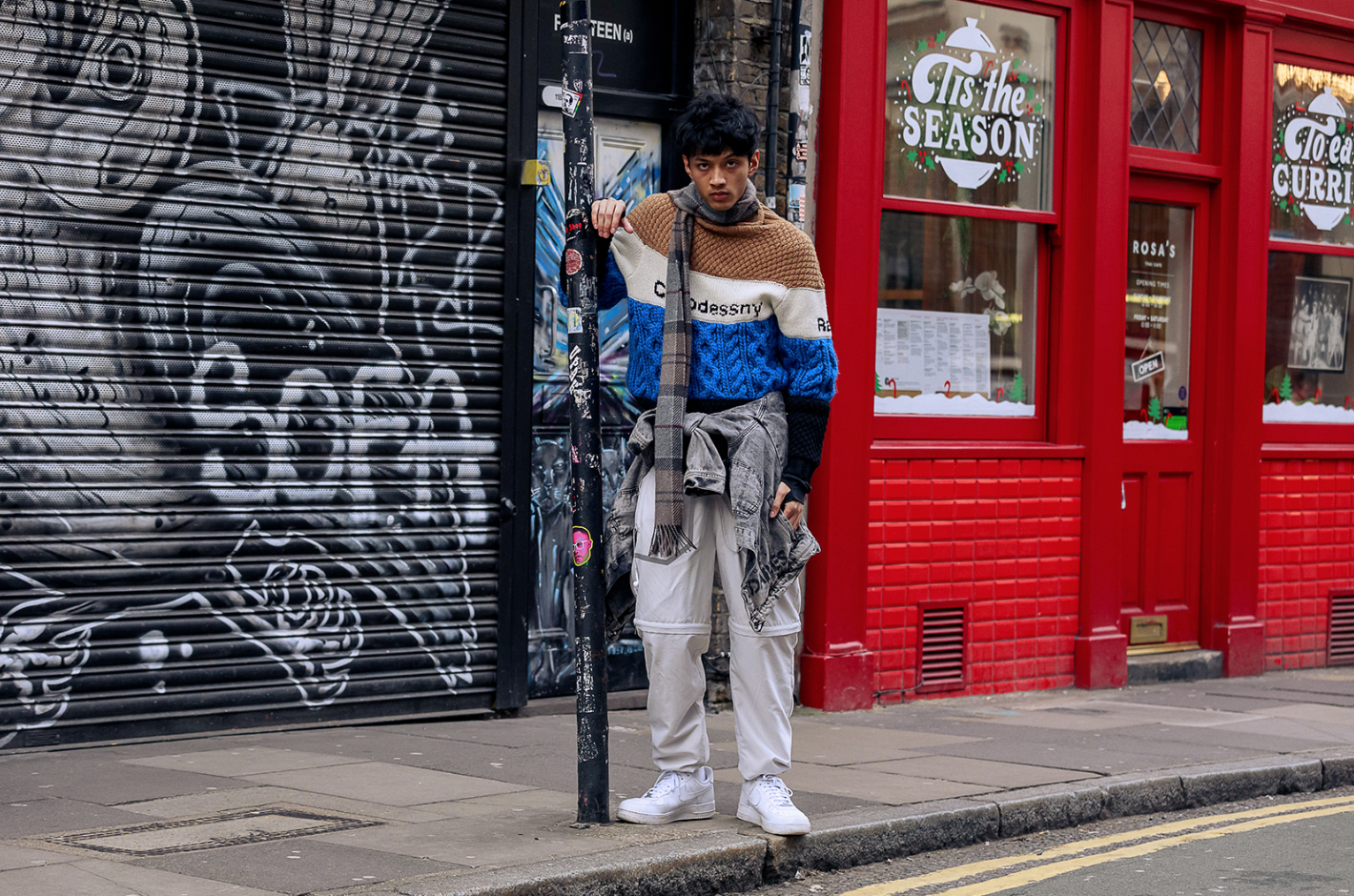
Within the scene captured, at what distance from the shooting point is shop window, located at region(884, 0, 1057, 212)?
9266 millimetres

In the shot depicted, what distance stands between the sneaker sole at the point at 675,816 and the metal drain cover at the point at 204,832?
0.84 meters

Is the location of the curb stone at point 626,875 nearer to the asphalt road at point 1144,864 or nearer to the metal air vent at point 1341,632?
the asphalt road at point 1144,864

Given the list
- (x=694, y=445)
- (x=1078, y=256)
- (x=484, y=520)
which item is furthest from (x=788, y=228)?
(x=1078, y=256)

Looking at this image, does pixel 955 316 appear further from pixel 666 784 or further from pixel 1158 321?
pixel 666 784

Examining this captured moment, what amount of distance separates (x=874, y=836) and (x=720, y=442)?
150cm

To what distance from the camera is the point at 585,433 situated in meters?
5.37

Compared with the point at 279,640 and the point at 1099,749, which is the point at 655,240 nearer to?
the point at 279,640

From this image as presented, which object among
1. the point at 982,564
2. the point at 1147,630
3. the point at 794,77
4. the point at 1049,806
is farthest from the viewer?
the point at 1147,630

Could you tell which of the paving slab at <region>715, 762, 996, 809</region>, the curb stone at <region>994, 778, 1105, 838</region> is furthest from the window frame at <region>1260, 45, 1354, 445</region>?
the paving slab at <region>715, 762, 996, 809</region>

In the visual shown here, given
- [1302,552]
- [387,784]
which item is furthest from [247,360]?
[1302,552]

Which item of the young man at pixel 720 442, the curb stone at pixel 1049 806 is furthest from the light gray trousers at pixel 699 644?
the curb stone at pixel 1049 806

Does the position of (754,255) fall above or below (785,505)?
above

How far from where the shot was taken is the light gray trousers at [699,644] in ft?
17.4

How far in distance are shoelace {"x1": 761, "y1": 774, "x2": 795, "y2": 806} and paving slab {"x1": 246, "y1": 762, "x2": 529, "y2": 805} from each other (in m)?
1.11
